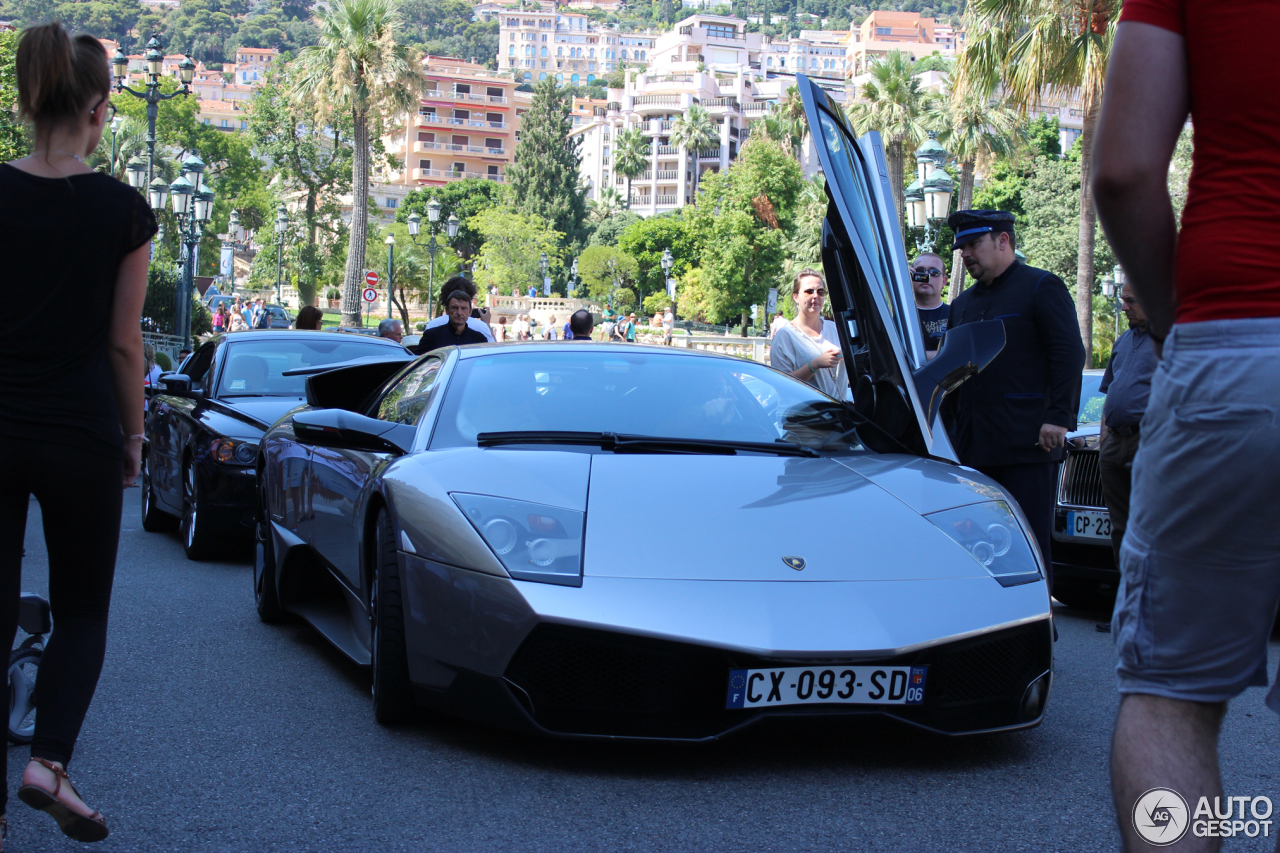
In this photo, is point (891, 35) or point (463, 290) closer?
point (463, 290)

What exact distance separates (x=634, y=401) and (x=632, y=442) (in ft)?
1.10

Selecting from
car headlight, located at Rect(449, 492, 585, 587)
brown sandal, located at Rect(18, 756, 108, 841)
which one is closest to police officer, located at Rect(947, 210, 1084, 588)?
car headlight, located at Rect(449, 492, 585, 587)

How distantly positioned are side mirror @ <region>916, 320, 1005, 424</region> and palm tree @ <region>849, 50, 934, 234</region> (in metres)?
32.9

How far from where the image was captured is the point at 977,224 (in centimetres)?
541

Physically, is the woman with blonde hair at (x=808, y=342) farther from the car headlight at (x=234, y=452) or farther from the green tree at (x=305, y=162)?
the green tree at (x=305, y=162)

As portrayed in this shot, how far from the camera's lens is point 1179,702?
1.74 metres

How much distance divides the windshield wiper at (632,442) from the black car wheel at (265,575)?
1.78 m

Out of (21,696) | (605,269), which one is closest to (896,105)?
(21,696)

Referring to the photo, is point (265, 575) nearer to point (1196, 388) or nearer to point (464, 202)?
point (1196, 388)

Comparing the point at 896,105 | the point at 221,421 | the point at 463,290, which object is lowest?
the point at 221,421

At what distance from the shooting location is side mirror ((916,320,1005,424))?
441 centimetres

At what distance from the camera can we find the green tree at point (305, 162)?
6494 centimetres

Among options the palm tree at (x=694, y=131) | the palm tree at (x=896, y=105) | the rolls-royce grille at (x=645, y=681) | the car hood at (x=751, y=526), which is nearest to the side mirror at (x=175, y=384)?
the car hood at (x=751, y=526)

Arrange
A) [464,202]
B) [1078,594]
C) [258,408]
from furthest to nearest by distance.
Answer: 1. [464,202]
2. [258,408]
3. [1078,594]
